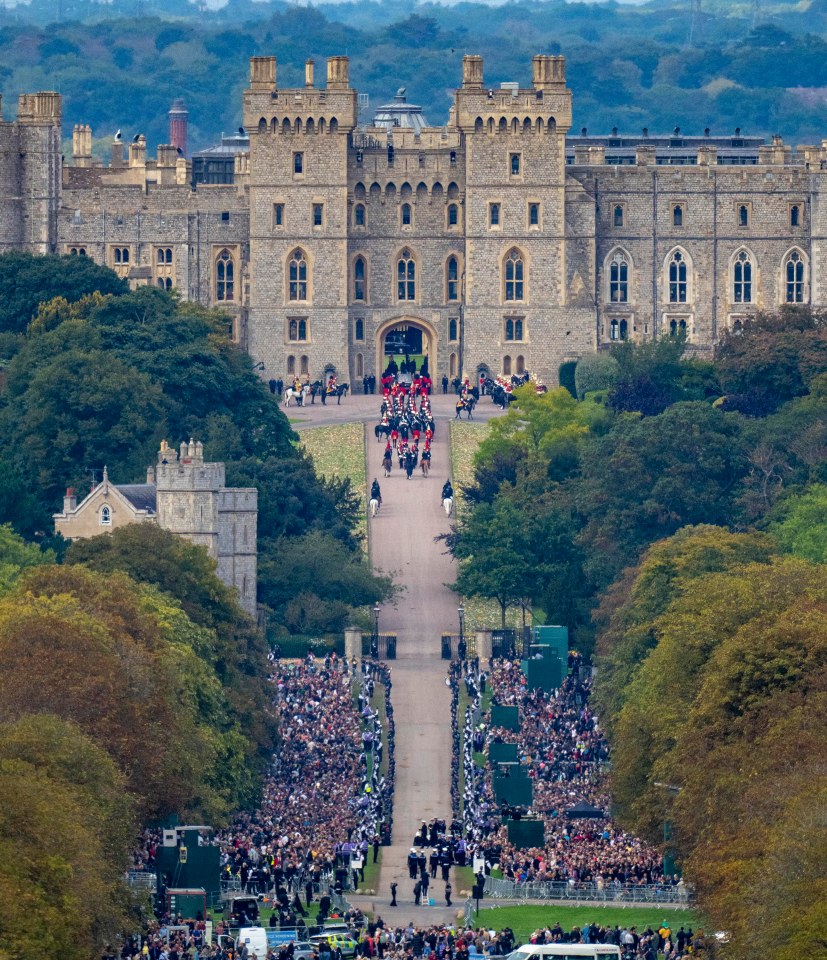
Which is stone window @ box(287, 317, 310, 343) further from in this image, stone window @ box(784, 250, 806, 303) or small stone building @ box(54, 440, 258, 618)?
small stone building @ box(54, 440, 258, 618)

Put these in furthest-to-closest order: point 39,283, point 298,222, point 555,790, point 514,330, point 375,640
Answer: point 514,330 < point 298,222 < point 39,283 < point 375,640 < point 555,790

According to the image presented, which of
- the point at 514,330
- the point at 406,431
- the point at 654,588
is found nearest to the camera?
the point at 654,588

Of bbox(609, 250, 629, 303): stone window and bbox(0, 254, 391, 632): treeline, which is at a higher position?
bbox(609, 250, 629, 303): stone window

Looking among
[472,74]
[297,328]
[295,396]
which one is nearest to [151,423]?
[295,396]

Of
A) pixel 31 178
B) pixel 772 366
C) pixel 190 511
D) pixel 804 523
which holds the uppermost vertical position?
pixel 31 178

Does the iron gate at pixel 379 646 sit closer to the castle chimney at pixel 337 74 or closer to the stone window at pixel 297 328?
the stone window at pixel 297 328

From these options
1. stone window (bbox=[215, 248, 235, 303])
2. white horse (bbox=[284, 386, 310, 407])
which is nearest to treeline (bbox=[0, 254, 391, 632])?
white horse (bbox=[284, 386, 310, 407])

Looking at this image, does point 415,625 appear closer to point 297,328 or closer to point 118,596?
point 118,596
